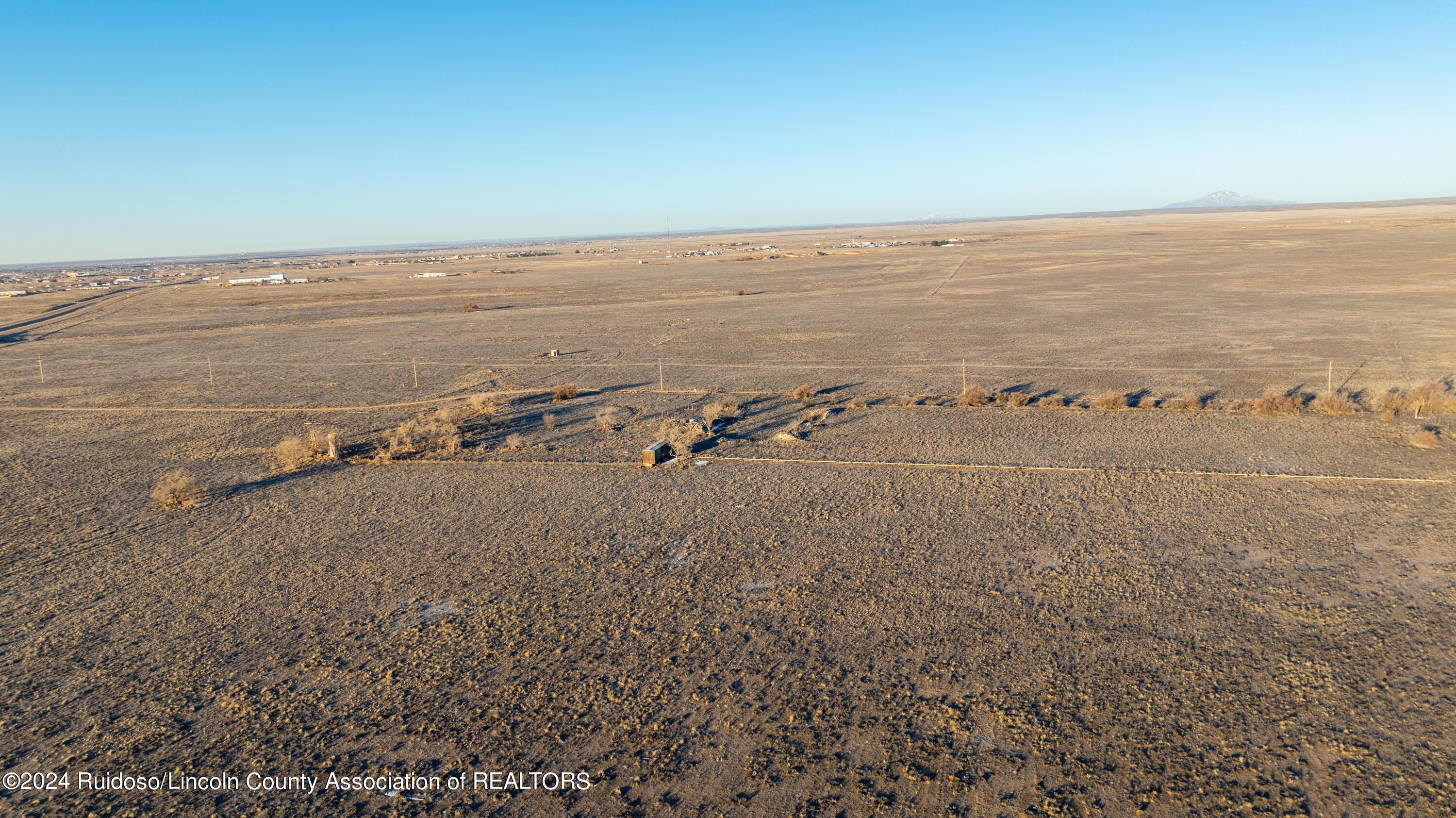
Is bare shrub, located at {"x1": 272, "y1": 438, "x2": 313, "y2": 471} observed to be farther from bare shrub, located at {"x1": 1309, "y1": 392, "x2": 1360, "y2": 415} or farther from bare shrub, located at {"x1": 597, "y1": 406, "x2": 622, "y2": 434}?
bare shrub, located at {"x1": 1309, "y1": 392, "x2": 1360, "y2": 415}

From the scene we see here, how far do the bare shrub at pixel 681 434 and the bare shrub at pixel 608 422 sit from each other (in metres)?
1.25

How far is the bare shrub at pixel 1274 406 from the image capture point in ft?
61.9

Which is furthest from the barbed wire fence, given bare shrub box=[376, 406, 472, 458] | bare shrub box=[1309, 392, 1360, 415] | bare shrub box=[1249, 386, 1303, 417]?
Answer: bare shrub box=[376, 406, 472, 458]

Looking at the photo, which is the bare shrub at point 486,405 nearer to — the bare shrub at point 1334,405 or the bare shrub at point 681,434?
the bare shrub at point 681,434

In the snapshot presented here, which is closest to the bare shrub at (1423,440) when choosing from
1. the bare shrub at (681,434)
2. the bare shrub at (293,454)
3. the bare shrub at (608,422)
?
the bare shrub at (681,434)

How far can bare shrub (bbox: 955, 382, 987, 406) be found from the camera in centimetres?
2098

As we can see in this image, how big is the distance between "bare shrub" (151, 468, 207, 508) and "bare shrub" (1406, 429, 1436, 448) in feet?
77.9

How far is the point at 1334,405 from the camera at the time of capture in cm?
1870

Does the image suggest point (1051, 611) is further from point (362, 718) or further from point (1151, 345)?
point (1151, 345)

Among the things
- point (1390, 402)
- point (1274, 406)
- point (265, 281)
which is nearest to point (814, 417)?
point (1274, 406)

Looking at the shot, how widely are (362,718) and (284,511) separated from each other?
25.4 ft

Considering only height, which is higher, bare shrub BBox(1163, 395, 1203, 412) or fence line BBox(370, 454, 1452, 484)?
bare shrub BBox(1163, 395, 1203, 412)

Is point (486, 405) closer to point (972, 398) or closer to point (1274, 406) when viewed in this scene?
point (972, 398)

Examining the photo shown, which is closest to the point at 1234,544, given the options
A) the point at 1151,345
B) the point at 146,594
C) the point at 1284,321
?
the point at 146,594
